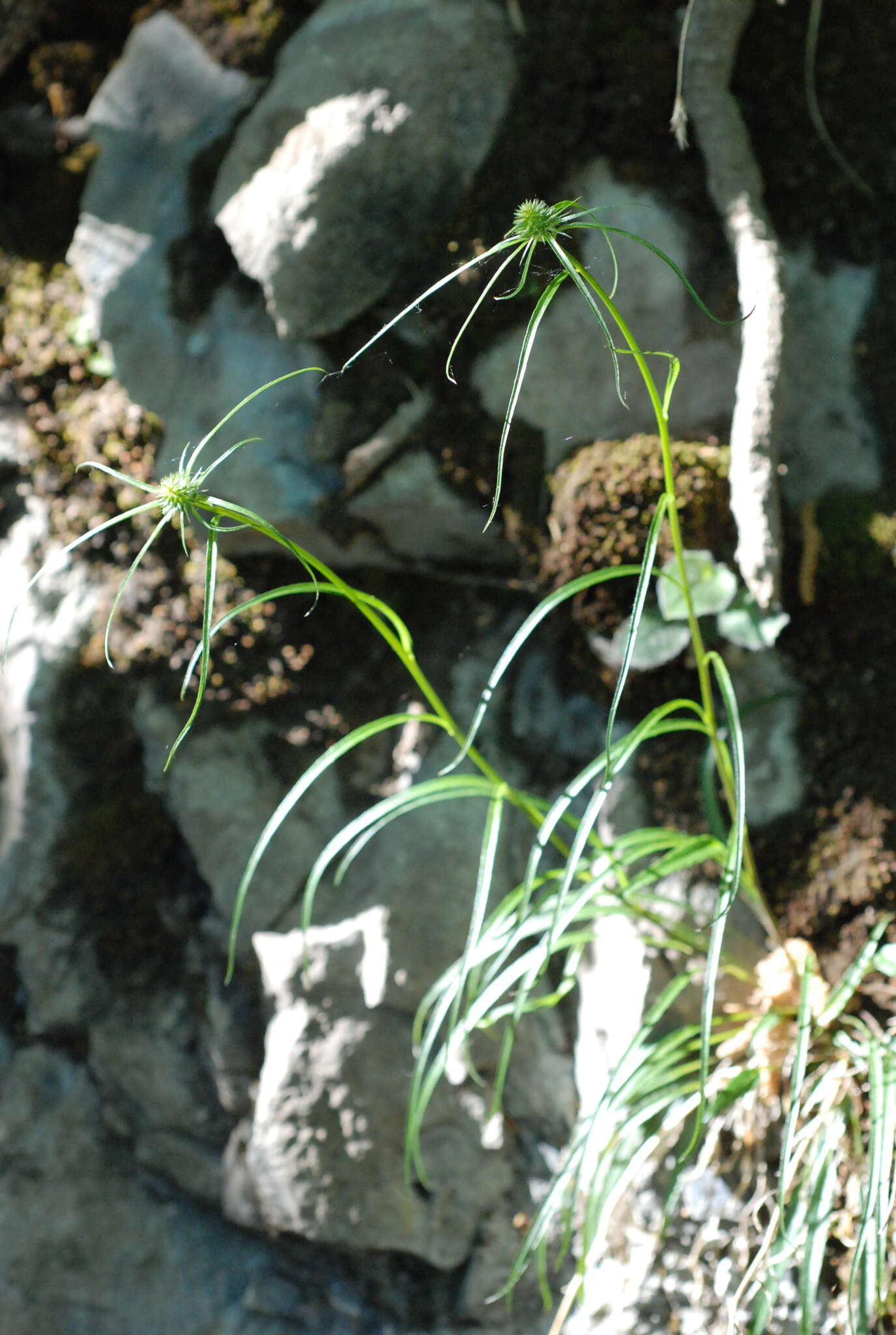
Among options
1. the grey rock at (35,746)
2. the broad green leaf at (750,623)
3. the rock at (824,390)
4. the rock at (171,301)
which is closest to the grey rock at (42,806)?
the grey rock at (35,746)

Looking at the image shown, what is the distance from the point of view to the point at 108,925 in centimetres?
222

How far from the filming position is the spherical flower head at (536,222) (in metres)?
0.83

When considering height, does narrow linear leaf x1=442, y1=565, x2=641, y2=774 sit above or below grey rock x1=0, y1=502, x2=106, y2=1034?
above

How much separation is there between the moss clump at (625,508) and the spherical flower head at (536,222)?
867 millimetres

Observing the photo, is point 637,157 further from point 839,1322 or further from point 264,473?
point 839,1322

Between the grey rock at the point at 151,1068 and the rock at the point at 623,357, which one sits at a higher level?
the rock at the point at 623,357

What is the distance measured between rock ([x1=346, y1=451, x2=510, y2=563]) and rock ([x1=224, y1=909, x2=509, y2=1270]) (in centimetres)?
71

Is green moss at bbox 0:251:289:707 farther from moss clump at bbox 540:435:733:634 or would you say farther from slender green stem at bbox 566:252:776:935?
slender green stem at bbox 566:252:776:935

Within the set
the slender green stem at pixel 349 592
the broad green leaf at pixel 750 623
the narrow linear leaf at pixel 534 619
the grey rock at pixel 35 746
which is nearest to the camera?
the slender green stem at pixel 349 592

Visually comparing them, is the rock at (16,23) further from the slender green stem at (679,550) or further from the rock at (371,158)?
the slender green stem at (679,550)

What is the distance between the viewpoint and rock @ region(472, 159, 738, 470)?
1.77 meters

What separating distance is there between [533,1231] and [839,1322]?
49 cm

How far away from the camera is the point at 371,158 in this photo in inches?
72.6

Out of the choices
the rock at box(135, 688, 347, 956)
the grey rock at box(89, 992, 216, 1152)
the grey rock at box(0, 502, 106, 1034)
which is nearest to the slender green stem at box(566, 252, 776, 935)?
the rock at box(135, 688, 347, 956)
